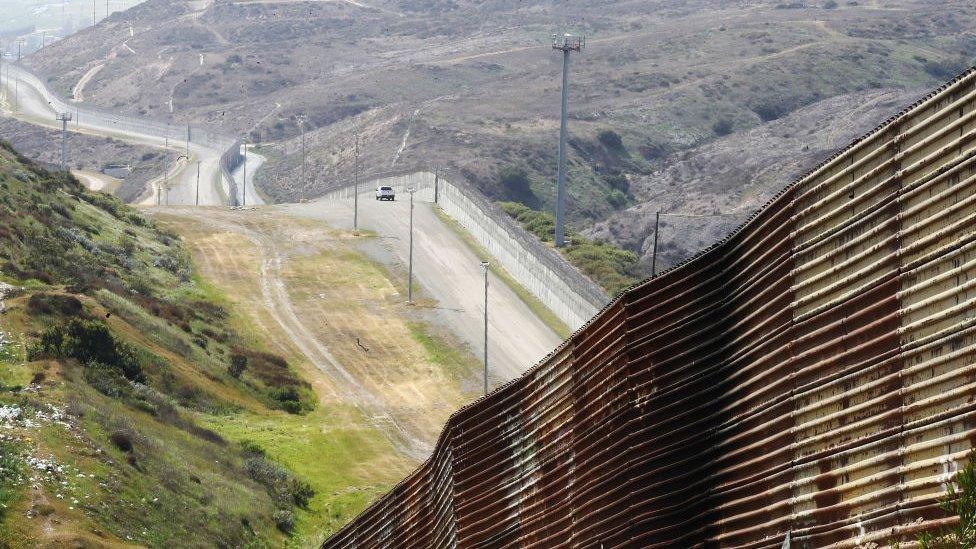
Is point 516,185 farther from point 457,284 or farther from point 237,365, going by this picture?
point 237,365

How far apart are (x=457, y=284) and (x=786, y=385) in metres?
72.6

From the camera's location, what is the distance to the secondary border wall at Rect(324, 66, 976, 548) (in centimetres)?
1633

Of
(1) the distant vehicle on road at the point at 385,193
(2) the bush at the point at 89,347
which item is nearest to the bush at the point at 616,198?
(1) the distant vehicle on road at the point at 385,193

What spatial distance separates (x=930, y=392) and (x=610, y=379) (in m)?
7.54

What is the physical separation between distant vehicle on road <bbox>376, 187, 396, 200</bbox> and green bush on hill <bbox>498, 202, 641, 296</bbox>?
13.4m

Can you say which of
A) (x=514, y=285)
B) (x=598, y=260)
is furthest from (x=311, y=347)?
(x=598, y=260)

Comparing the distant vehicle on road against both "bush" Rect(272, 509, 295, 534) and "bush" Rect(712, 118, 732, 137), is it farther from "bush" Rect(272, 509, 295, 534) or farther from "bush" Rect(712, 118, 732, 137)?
"bush" Rect(712, 118, 732, 137)

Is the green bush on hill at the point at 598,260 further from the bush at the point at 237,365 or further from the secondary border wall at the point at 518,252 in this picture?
the bush at the point at 237,365

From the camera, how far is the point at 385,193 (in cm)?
11906

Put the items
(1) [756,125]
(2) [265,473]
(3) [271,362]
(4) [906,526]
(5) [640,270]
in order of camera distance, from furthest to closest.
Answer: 1. (1) [756,125]
2. (5) [640,270]
3. (3) [271,362]
4. (2) [265,473]
5. (4) [906,526]

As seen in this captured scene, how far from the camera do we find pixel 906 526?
15891mm

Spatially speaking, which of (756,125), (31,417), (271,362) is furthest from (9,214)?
(756,125)

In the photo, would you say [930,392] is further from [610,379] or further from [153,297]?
[153,297]

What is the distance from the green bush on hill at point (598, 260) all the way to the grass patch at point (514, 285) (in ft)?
14.7
